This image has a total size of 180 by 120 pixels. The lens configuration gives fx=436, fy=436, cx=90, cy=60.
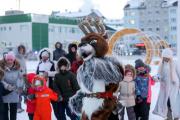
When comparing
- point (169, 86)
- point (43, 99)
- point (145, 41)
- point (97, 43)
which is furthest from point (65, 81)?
point (145, 41)

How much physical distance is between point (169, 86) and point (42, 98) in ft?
7.88

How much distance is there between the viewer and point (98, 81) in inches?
195

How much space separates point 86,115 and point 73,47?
13.6 feet

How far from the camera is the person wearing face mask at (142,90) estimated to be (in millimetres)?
7487

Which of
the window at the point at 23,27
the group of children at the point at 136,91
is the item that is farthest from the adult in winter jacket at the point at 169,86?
the window at the point at 23,27

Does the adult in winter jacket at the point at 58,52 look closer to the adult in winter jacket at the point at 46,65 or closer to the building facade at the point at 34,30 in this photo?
the adult in winter jacket at the point at 46,65

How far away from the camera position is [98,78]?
4934 mm

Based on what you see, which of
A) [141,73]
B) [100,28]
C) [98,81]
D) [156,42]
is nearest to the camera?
Result: [98,81]

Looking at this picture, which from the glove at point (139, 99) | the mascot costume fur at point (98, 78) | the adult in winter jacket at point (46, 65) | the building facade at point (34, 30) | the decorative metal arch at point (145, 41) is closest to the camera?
the mascot costume fur at point (98, 78)

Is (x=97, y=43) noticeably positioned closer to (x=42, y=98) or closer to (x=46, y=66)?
(x=42, y=98)

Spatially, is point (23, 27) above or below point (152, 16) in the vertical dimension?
below

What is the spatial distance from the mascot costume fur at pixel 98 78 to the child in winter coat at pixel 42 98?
7.07 ft

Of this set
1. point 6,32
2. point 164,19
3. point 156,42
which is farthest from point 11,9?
point 156,42

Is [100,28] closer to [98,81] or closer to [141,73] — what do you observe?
[98,81]
